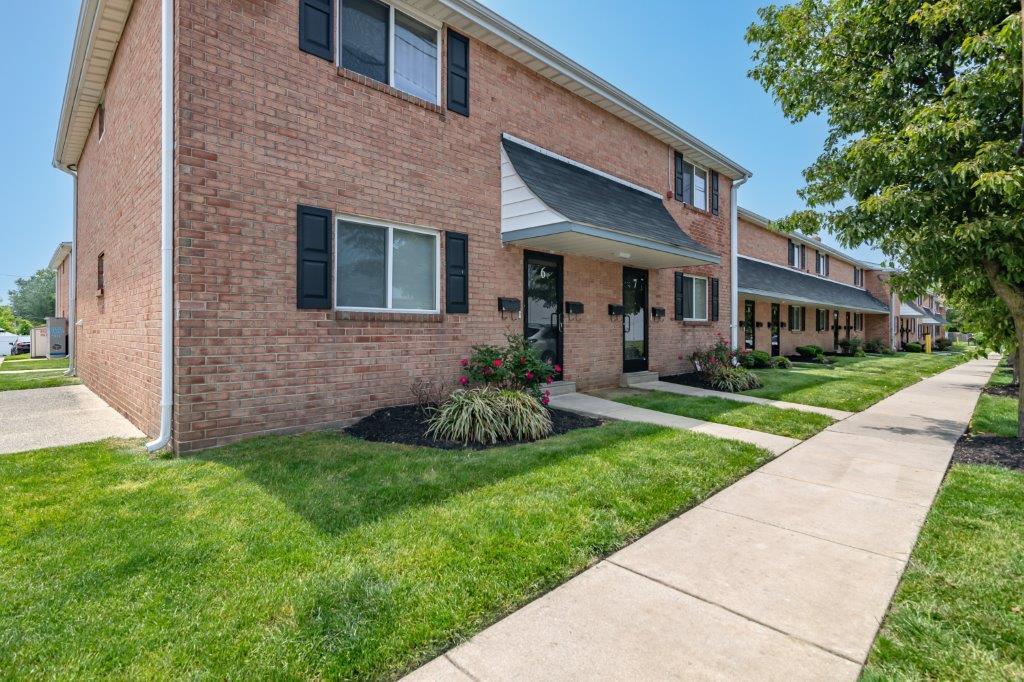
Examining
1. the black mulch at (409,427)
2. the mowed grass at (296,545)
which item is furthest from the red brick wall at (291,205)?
the mowed grass at (296,545)

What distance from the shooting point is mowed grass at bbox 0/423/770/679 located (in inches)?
88.7

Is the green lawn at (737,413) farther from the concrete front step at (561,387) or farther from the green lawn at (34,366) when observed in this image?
the green lawn at (34,366)

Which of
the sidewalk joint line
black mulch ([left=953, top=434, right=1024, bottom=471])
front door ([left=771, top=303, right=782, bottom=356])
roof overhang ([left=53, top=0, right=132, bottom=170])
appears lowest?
the sidewalk joint line

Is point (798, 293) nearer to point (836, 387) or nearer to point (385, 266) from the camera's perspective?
point (836, 387)

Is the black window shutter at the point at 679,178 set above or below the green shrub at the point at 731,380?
above

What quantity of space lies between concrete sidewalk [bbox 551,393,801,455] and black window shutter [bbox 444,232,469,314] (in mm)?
2393

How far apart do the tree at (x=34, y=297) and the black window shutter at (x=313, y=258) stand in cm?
6545

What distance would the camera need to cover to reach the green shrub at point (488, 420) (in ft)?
19.9

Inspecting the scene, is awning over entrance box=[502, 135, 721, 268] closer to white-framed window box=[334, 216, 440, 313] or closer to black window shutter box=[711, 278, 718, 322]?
white-framed window box=[334, 216, 440, 313]

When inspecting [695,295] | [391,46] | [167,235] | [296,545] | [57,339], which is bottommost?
[296,545]

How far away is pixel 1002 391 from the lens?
12523 millimetres

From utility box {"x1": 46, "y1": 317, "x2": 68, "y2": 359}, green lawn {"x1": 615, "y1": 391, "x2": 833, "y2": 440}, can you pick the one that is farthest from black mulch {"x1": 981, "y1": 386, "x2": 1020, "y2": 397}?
utility box {"x1": 46, "y1": 317, "x2": 68, "y2": 359}

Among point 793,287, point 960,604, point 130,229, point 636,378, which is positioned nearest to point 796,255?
point 793,287

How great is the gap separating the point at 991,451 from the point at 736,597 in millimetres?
5816
